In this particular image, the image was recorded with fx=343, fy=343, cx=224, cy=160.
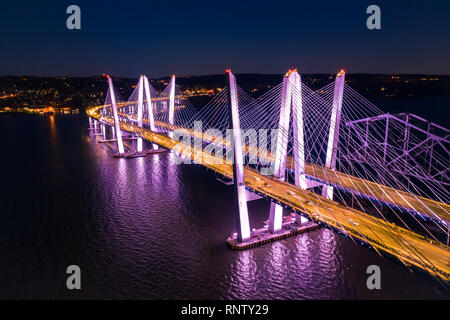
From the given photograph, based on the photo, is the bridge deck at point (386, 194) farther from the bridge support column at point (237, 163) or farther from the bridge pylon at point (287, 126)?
the bridge support column at point (237, 163)

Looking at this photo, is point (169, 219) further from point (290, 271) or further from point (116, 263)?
point (290, 271)

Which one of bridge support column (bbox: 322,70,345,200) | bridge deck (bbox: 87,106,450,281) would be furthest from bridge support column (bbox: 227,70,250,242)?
bridge support column (bbox: 322,70,345,200)

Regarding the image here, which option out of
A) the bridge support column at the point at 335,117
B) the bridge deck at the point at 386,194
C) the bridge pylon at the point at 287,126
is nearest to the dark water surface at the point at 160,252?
the bridge pylon at the point at 287,126

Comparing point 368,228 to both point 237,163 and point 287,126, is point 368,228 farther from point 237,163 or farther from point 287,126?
point 287,126

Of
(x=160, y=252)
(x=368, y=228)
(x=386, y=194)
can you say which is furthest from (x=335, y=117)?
(x=160, y=252)

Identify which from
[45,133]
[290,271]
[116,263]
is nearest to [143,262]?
[116,263]

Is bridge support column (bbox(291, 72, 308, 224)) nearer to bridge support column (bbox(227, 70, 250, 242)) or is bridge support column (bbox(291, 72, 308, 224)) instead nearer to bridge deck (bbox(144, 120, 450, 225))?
bridge deck (bbox(144, 120, 450, 225))
